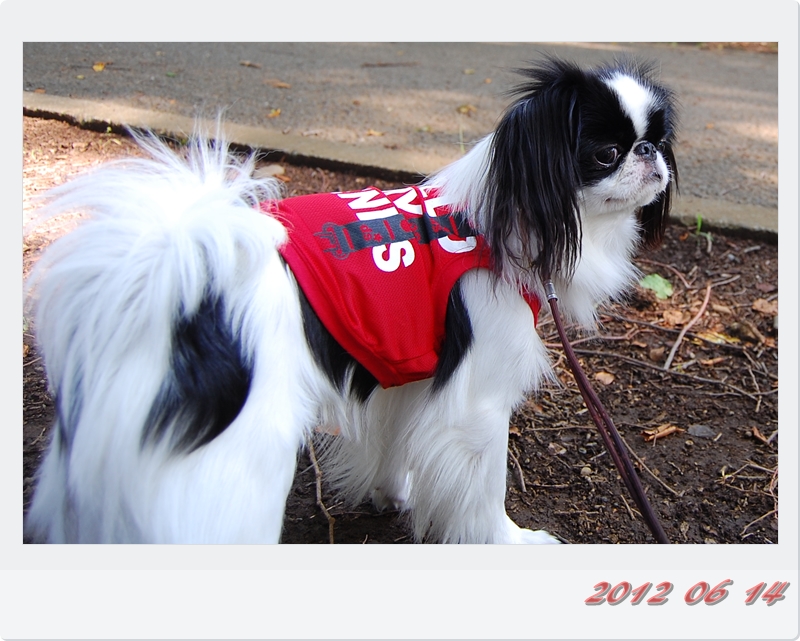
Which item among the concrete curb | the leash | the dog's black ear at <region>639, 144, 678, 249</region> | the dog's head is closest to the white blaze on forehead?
the dog's head

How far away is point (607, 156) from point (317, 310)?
86 centimetres

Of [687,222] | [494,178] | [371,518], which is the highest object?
[494,178]

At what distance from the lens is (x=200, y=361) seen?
1546 mm

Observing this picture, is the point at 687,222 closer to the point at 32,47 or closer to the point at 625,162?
the point at 625,162

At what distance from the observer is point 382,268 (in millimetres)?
1864

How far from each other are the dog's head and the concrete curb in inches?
85.0

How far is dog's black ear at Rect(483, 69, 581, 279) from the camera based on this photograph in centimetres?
188

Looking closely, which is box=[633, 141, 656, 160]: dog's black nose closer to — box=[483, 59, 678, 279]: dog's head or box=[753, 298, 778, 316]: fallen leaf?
box=[483, 59, 678, 279]: dog's head

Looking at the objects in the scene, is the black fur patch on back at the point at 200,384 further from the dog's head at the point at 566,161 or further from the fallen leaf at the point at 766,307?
the fallen leaf at the point at 766,307

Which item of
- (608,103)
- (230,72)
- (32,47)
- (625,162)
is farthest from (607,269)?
(32,47)

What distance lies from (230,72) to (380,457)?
4.01m

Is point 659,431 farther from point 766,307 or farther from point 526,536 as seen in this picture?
point 766,307

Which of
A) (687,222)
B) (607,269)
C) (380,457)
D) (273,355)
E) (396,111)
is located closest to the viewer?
(273,355)

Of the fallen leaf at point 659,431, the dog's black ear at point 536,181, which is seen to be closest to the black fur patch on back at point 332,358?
the dog's black ear at point 536,181
